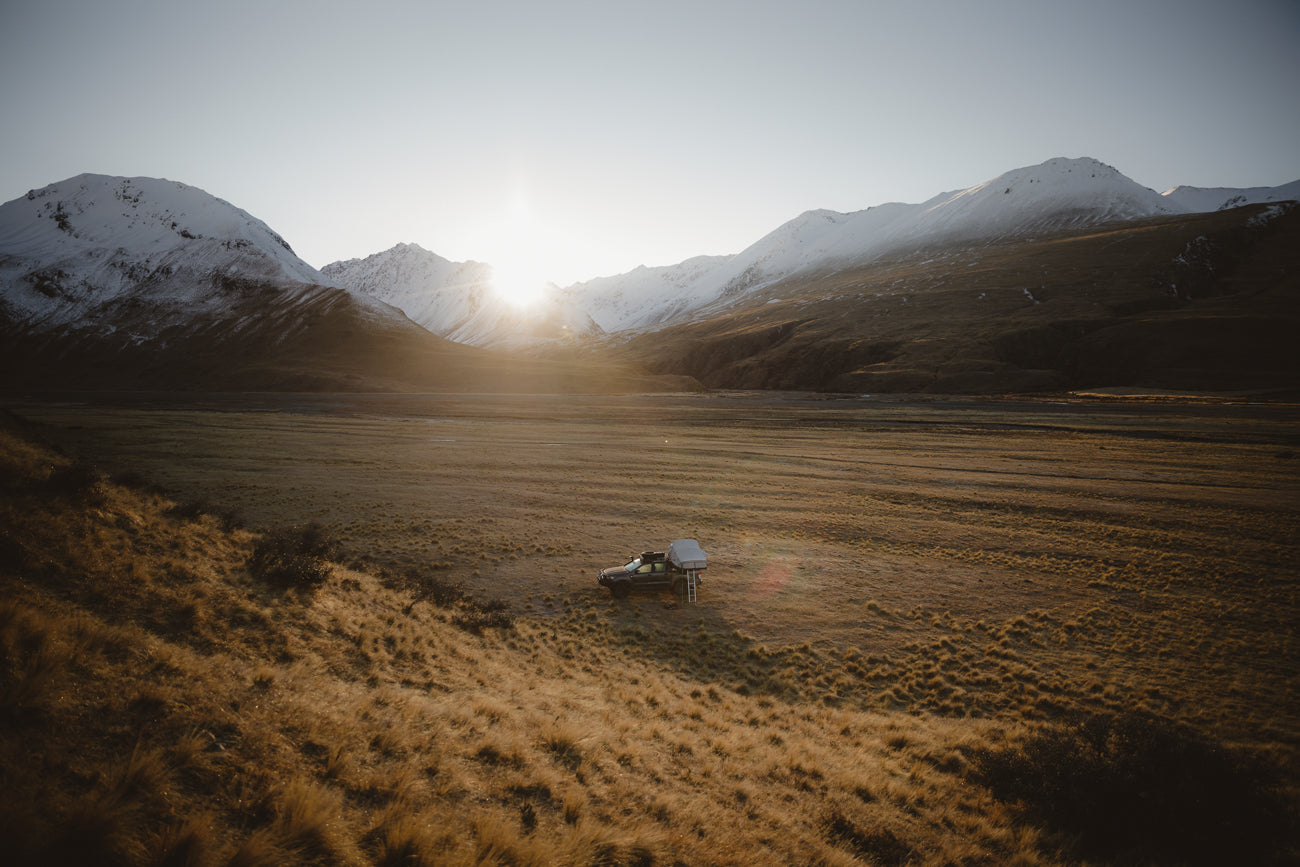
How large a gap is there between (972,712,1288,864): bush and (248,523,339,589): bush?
18.2 meters

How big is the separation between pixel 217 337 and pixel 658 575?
683 feet

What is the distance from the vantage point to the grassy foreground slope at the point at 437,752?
19.1 ft

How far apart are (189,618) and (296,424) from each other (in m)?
73.5

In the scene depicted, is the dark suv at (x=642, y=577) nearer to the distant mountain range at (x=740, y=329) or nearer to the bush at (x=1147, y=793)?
the bush at (x=1147, y=793)

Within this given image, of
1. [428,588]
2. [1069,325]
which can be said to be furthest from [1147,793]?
[1069,325]

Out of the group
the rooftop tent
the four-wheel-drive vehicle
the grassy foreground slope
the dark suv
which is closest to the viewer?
the grassy foreground slope

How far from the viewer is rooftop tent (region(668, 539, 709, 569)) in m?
19.9

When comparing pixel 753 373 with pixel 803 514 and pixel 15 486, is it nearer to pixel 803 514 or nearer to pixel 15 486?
pixel 803 514

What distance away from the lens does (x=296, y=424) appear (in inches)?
2825

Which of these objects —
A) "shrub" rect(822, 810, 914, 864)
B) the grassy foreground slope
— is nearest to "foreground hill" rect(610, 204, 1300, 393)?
the grassy foreground slope

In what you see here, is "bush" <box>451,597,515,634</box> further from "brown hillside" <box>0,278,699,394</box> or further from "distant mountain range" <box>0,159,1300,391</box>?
"distant mountain range" <box>0,159,1300,391</box>

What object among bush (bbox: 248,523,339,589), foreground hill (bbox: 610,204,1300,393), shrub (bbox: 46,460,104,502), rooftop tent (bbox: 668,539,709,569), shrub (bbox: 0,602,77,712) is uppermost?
foreground hill (bbox: 610,204,1300,393)

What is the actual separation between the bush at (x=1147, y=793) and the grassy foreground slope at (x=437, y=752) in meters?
0.05

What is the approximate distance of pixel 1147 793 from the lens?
9.79 meters
